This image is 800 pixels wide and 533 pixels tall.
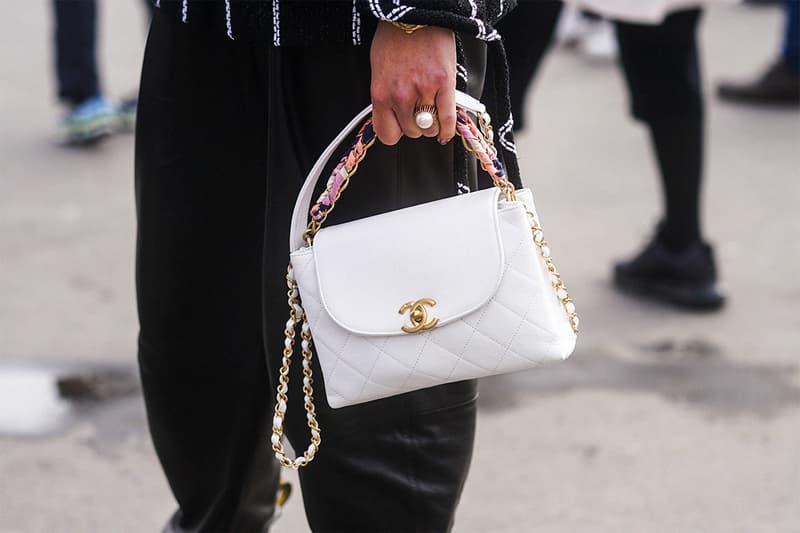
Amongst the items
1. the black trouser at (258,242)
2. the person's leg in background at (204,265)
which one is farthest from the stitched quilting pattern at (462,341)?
the person's leg in background at (204,265)

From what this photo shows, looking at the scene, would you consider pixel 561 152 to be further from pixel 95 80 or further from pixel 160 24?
pixel 160 24

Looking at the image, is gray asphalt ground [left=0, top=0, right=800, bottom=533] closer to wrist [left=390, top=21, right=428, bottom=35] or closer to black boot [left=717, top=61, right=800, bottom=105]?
black boot [left=717, top=61, right=800, bottom=105]

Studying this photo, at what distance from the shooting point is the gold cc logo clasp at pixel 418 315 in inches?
51.4

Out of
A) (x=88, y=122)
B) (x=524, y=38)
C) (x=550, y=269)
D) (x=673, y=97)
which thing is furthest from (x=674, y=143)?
(x=88, y=122)

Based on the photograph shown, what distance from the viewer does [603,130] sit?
4.72m

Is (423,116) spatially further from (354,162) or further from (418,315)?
(418,315)

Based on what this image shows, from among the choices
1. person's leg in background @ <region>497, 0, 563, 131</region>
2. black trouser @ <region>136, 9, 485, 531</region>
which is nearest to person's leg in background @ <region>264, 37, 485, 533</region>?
black trouser @ <region>136, 9, 485, 531</region>

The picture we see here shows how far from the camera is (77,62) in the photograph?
14.4 feet

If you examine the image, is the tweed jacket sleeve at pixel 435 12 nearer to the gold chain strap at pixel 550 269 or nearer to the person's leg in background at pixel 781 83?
the gold chain strap at pixel 550 269

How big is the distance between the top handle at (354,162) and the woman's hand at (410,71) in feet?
0.16

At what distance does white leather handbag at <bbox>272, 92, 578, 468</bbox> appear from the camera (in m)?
1.31

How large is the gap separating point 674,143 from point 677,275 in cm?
39

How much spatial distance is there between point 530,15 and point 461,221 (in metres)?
1.25

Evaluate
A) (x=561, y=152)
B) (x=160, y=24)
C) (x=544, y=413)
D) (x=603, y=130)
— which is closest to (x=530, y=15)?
(x=544, y=413)
